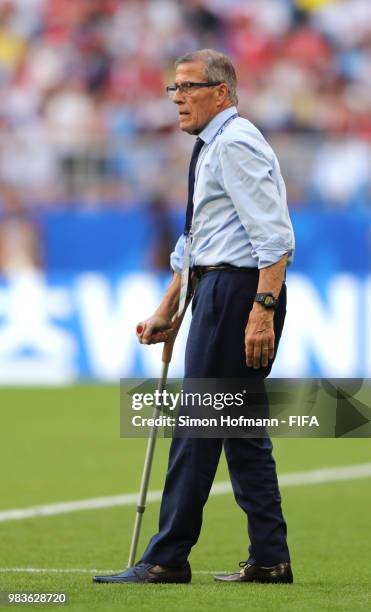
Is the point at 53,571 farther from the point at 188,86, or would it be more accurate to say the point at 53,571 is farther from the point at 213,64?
the point at 213,64

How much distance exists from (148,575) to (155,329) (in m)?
1.07

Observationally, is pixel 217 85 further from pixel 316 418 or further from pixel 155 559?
pixel 155 559

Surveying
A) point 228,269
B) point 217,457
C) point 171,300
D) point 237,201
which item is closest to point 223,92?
point 237,201

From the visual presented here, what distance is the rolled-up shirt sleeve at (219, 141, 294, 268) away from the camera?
5770 millimetres

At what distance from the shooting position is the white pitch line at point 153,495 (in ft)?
29.8

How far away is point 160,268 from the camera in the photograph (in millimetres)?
18047

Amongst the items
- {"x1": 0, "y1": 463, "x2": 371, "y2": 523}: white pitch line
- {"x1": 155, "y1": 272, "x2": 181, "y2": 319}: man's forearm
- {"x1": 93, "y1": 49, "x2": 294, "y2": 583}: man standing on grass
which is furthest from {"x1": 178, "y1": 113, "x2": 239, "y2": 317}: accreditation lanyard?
{"x1": 0, "y1": 463, "x2": 371, "y2": 523}: white pitch line

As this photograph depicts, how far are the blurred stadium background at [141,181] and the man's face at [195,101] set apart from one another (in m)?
11.1

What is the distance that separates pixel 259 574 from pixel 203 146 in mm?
1853

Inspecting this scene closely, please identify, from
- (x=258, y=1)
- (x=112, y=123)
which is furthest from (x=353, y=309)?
(x=258, y=1)

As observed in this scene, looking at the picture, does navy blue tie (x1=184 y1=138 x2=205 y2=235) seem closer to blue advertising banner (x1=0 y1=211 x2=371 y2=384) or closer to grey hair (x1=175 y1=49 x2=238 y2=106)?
grey hair (x1=175 y1=49 x2=238 y2=106)

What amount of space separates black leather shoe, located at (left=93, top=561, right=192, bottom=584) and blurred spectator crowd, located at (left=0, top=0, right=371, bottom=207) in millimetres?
12409

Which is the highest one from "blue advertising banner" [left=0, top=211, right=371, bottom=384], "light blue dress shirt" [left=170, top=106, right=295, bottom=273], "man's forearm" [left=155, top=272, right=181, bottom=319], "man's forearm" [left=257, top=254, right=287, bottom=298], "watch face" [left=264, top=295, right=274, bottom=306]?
"light blue dress shirt" [left=170, top=106, right=295, bottom=273]

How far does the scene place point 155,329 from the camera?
634 cm
